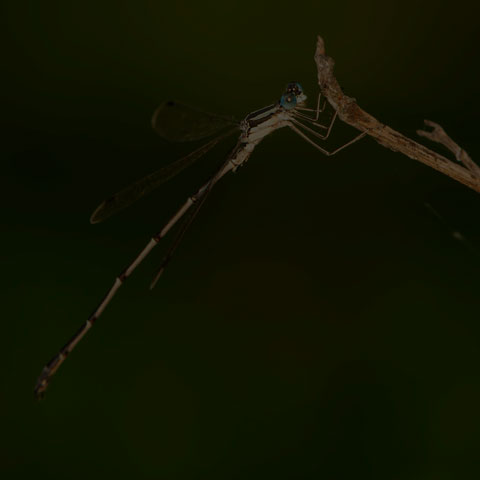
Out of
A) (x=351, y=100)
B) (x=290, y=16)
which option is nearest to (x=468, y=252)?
(x=351, y=100)

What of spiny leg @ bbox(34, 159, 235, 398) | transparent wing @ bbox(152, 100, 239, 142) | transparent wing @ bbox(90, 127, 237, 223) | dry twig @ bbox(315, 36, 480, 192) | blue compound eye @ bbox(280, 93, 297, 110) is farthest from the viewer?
transparent wing @ bbox(90, 127, 237, 223)

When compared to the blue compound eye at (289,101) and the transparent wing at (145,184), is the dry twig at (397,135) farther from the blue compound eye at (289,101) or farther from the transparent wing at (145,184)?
the transparent wing at (145,184)

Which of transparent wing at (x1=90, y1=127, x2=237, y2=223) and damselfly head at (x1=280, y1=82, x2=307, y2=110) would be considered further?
transparent wing at (x1=90, y1=127, x2=237, y2=223)

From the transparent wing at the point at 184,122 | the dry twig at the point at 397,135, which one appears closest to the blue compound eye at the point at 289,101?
the transparent wing at the point at 184,122

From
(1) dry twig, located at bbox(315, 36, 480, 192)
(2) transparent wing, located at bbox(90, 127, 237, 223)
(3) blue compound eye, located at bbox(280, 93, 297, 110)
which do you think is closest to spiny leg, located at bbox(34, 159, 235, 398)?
(2) transparent wing, located at bbox(90, 127, 237, 223)

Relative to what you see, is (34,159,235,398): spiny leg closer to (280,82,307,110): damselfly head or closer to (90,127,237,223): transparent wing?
(90,127,237,223): transparent wing

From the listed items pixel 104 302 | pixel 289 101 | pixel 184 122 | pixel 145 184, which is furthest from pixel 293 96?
pixel 104 302

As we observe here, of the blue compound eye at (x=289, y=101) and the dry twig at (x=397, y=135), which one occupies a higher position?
the blue compound eye at (x=289, y=101)

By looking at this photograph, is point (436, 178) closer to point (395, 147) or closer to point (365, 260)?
point (365, 260)
